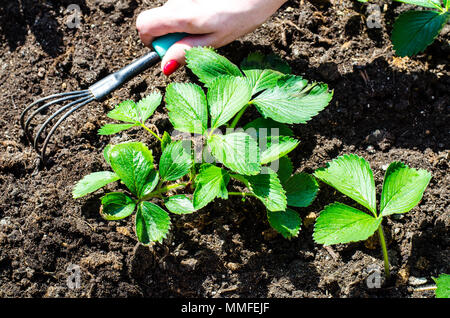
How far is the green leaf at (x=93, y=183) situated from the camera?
1.42 meters

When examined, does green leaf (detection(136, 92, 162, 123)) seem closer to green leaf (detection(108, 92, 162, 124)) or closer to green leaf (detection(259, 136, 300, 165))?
green leaf (detection(108, 92, 162, 124))

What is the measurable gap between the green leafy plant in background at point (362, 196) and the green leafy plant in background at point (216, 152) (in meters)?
0.09

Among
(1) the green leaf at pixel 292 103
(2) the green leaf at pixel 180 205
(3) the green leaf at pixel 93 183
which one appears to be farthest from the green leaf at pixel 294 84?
(3) the green leaf at pixel 93 183

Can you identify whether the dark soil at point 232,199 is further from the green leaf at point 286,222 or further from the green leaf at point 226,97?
the green leaf at point 226,97

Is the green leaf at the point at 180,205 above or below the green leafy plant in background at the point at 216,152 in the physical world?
below

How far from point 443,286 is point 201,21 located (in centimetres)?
110

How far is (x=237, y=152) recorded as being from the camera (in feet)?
4.38

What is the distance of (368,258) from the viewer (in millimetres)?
1488

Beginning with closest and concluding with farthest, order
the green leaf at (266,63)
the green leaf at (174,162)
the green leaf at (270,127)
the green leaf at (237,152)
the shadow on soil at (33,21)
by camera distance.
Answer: the green leaf at (237,152) → the green leaf at (174,162) → the green leaf at (270,127) → the green leaf at (266,63) → the shadow on soil at (33,21)

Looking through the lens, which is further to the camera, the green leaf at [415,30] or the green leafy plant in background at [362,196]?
the green leaf at [415,30]

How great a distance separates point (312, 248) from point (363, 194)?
27 cm

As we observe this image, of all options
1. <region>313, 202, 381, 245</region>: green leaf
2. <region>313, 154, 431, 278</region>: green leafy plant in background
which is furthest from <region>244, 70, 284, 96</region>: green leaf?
<region>313, 202, 381, 245</region>: green leaf

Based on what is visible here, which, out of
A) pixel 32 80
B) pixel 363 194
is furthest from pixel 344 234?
pixel 32 80

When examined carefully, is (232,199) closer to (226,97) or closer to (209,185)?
(209,185)
